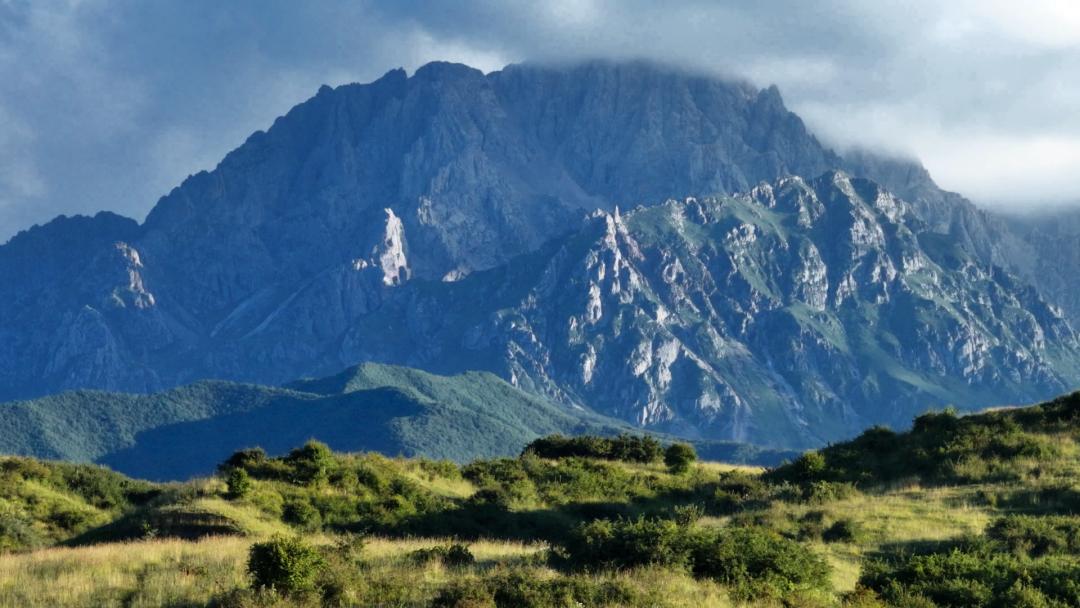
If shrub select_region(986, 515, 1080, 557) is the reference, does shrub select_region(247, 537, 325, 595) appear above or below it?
above

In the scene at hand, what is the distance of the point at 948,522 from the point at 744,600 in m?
17.3

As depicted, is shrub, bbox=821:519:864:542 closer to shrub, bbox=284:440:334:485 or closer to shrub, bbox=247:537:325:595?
→ shrub, bbox=247:537:325:595

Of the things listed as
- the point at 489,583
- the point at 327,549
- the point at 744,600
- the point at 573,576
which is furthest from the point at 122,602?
the point at 744,600

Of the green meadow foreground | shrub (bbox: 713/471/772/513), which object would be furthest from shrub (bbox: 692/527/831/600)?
shrub (bbox: 713/471/772/513)

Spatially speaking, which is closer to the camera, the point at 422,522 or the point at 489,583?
the point at 489,583

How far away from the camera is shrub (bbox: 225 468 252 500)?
53.1m

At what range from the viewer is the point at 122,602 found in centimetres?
2870

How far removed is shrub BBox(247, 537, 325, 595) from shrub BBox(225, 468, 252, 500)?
23.6m

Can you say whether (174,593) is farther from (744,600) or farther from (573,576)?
(744,600)

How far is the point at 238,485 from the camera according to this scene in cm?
5319

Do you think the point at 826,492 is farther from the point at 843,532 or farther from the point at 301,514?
the point at 301,514

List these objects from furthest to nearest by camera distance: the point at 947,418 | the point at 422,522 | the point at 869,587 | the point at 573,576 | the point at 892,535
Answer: the point at 947,418, the point at 422,522, the point at 892,535, the point at 869,587, the point at 573,576

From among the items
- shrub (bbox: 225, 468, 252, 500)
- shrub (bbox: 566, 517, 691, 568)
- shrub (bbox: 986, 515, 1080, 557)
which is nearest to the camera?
shrub (bbox: 566, 517, 691, 568)

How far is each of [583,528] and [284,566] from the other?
1012cm
